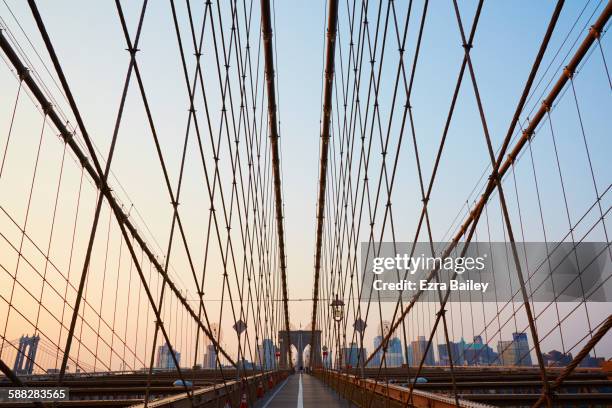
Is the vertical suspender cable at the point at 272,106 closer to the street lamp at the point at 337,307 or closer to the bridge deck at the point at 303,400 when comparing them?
the street lamp at the point at 337,307

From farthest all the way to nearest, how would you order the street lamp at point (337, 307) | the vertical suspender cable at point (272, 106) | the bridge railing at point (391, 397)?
the street lamp at point (337, 307) < the vertical suspender cable at point (272, 106) < the bridge railing at point (391, 397)

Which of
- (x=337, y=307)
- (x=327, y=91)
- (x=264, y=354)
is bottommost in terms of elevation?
(x=264, y=354)

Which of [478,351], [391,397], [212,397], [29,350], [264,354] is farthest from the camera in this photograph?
[264,354]

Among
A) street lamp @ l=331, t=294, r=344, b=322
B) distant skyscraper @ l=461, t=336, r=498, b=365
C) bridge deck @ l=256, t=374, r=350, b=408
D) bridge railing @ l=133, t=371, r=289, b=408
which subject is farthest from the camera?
street lamp @ l=331, t=294, r=344, b=322

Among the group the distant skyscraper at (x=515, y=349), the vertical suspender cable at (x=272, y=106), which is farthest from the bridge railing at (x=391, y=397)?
the vertical suspender cable at (x=272, y=106)

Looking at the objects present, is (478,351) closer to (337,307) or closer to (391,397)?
(337,307)

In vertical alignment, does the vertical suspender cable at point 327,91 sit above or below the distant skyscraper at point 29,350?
above

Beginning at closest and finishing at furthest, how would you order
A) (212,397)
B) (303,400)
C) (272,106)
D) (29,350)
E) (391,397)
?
1. (391,397)
2. (212,397)
3. (303,400)
4. (29,350)
5. (272,106)

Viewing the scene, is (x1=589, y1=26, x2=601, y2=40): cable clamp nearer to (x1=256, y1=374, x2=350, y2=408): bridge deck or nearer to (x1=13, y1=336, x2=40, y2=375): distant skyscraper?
(x1=256, y1=374, x2=350, y2=408): bridge deck

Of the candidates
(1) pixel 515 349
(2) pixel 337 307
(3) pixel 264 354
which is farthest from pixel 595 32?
(2) pixel 337 307

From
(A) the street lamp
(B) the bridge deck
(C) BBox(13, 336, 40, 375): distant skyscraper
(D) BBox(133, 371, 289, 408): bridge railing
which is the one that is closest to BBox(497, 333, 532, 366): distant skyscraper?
(B) the bridge deck

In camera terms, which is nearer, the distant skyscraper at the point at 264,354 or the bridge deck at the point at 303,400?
the bridge deck at the point at 303,400

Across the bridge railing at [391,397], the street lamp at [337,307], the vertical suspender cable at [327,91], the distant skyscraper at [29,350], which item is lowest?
the bridge railing at [391,397]

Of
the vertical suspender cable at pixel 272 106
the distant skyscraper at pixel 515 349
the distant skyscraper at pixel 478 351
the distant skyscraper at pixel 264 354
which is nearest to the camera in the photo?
the vertical suspender cable at pixel 272 106
